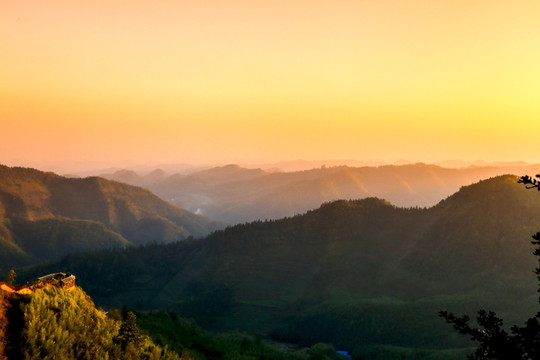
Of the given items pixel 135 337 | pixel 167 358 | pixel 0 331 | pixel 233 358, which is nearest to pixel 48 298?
pixel 0 331

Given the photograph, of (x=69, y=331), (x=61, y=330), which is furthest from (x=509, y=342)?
(x=69, y=331)

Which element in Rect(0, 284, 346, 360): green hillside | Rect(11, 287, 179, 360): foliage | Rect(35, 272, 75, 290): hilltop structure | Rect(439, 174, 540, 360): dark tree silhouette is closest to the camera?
Rect(439, 174, 540, 360): dark tree silhouette

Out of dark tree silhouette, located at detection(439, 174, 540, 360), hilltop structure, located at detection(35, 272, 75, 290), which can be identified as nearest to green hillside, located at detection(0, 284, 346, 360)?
hilltop structure, located at detection(35, 272, 75, 290)

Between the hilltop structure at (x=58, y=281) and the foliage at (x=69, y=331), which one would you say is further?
the hilltop structure at (x=58, y=281)

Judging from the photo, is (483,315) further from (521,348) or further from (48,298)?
(48,298)

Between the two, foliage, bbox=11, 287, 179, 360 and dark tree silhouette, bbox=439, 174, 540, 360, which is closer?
dark tree silhouette, bbox=439, 174, 540, 360

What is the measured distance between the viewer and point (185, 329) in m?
83.2

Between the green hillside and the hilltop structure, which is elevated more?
the hilltop structure

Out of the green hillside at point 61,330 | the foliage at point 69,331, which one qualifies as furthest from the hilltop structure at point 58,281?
the foliage at point 69,331

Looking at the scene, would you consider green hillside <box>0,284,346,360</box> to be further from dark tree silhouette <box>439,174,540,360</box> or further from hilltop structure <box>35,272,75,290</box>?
dark tree silhouette <box>439,174,540,360</box>

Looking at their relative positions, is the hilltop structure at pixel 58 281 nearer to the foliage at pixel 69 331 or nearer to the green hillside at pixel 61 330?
the green hillside at pixel 61 330

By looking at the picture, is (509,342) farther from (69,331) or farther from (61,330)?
(69,331)

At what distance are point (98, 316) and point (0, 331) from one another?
9.07 metres

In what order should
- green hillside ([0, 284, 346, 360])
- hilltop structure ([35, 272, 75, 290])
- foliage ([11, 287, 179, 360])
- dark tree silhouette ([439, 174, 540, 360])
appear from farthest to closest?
1. hilltop structure ([35, 272, 75, 290])
2. foliage ([11, 287, 179, 360])
3. green hillside ([0, 284, 346, 360])
4. dark tree silhouette ([439, 174, 540, 360])
